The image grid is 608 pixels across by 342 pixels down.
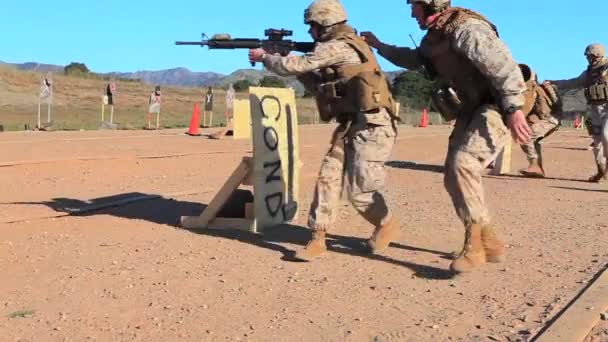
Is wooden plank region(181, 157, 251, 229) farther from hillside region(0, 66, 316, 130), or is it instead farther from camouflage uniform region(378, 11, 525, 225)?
hillside region(0, 66, 316, 130)

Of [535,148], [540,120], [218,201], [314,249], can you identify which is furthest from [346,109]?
[535,148]

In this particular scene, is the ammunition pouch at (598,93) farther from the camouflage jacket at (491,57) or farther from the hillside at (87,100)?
the hillside at (87,100)

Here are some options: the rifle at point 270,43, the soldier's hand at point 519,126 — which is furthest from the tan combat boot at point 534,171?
the soldier's hand at point 519,126

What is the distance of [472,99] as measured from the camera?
226 inches

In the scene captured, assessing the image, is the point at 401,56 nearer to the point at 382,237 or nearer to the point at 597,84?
the point at 382,237

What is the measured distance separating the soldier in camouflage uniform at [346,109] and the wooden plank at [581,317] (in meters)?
1.82

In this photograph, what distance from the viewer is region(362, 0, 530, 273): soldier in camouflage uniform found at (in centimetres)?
539

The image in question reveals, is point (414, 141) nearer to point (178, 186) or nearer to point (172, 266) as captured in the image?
point (178, 186)

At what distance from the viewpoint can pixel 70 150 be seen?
1409 cm

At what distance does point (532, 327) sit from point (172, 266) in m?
2.52

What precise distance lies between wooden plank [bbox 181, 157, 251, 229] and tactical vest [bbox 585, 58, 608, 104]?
22.2 ft

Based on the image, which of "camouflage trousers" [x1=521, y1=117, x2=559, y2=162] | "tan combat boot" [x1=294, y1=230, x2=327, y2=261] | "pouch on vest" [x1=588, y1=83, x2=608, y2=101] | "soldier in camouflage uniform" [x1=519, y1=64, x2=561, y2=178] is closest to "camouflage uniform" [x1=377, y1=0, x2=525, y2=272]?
"tan combat boot" [x1=294, y1=230, x2=327, y2=261]

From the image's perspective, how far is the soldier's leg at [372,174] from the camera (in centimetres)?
615

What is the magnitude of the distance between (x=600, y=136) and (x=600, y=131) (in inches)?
3.0
